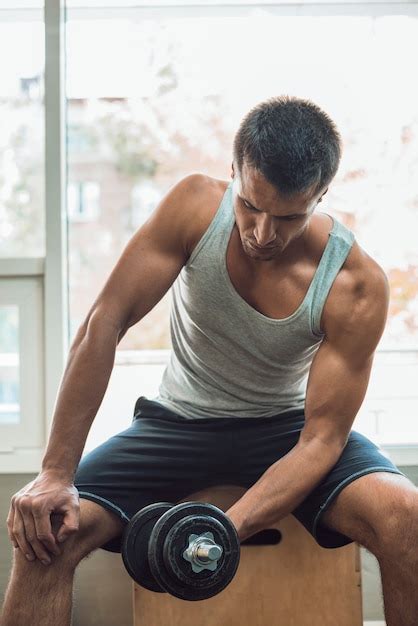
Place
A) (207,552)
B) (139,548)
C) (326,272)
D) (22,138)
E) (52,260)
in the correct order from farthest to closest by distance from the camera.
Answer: (22,138) < (52,260) < (326,272) < (139,548) < (207,552)

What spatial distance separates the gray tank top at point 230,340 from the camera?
1.92 meters

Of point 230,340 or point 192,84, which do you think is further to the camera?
point 192,84

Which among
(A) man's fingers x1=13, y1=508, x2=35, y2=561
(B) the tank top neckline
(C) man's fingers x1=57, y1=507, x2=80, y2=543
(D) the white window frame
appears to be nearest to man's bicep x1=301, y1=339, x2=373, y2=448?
(B) the tank top neckline

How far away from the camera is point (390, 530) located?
66.8 inches

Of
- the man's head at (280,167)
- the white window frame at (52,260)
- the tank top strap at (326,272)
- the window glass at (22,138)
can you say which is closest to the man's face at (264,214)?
the man's head at (280,167)

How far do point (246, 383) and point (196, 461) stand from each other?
230 mm

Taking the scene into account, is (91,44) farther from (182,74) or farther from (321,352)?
(321,352)

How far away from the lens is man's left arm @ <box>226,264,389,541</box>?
184cm

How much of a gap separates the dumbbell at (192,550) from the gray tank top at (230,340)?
0.57 m

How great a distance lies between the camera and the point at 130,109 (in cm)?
264

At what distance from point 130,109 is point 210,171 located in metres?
0.32

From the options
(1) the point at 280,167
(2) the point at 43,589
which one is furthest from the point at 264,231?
(2) the point at 43,589

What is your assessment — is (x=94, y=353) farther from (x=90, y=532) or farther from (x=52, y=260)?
(x=52, y=260)

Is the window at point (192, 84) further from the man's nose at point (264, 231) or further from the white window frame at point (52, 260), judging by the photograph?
the man's nose at point (264, 231)
